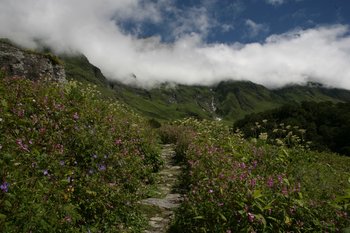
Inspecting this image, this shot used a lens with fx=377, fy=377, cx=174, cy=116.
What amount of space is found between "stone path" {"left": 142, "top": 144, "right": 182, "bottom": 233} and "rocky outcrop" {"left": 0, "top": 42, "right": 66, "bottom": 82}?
351 inches

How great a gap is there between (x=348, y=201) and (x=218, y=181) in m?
2.54

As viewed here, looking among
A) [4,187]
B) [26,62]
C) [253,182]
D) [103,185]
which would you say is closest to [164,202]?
[103,185]

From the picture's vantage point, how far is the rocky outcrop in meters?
19.0

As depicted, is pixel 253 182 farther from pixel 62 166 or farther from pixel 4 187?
pixel 4 187

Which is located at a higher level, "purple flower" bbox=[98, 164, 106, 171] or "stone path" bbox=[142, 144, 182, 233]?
"purple flower" bbox=[98, 164, 106, 171]

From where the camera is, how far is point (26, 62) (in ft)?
64.5

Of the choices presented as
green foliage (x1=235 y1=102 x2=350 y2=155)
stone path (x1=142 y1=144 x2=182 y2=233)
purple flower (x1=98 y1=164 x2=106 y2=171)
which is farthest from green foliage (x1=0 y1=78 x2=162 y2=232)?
green foliage (x1=235 y1=102 x2=350 y2=155)

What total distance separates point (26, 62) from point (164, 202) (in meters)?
13.5

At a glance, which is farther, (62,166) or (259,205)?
(62,166)

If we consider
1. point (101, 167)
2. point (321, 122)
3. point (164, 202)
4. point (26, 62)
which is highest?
point (26, 62)

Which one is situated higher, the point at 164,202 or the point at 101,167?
the point at 101,167

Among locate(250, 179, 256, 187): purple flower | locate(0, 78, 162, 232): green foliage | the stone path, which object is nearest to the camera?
locate(0, 78, 162, 232): green foliage

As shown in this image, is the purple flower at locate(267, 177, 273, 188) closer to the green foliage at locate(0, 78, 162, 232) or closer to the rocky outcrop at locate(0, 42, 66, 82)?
the green foliage at locate(0, 78, 162, 232)

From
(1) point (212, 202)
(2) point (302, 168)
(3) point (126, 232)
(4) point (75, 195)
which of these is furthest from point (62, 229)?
(2) point (302, 168)
